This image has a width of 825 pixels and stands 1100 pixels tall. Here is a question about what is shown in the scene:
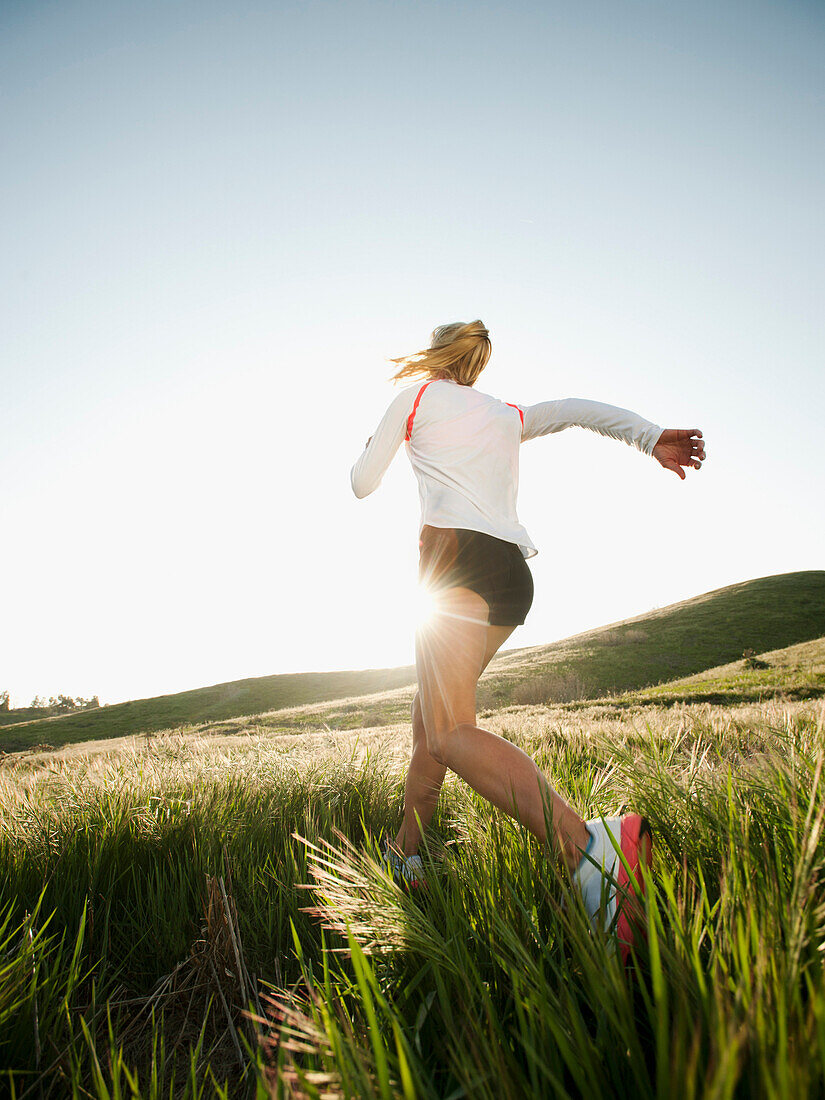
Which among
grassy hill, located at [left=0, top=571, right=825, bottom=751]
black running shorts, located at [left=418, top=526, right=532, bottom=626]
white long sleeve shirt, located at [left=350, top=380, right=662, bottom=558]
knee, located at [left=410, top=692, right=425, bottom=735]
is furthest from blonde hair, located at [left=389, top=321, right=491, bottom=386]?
grassy hill, located at [left=0, top=571, right=825, bottom=751]

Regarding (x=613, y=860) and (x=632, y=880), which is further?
(x=613, y=860)

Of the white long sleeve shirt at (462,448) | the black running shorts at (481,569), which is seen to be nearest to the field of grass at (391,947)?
the black running shorts at (481,569)

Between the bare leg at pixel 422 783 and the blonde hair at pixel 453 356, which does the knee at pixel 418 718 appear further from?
the blonde hair at pixel 453 356

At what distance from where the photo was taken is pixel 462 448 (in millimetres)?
2537

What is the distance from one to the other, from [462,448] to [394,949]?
1.92 metres

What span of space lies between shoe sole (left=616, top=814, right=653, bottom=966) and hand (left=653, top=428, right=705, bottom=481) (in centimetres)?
160

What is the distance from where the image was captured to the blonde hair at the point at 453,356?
9.18 feet

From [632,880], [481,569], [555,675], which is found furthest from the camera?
[555,675]

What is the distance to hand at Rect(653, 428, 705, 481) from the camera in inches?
96.8

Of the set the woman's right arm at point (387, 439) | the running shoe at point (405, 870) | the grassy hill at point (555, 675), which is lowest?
the grassy hill at point (555, 675)

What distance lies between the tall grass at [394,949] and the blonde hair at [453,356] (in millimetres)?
1971

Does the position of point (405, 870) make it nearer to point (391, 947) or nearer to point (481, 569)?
point (391, 947)

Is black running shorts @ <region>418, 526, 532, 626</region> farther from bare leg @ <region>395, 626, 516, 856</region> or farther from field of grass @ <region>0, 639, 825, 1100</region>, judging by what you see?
field of grass @ <region>0, 639, 825, 1100</region>

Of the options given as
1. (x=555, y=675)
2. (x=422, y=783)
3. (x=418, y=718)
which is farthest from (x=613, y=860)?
(x=555, y=675)
